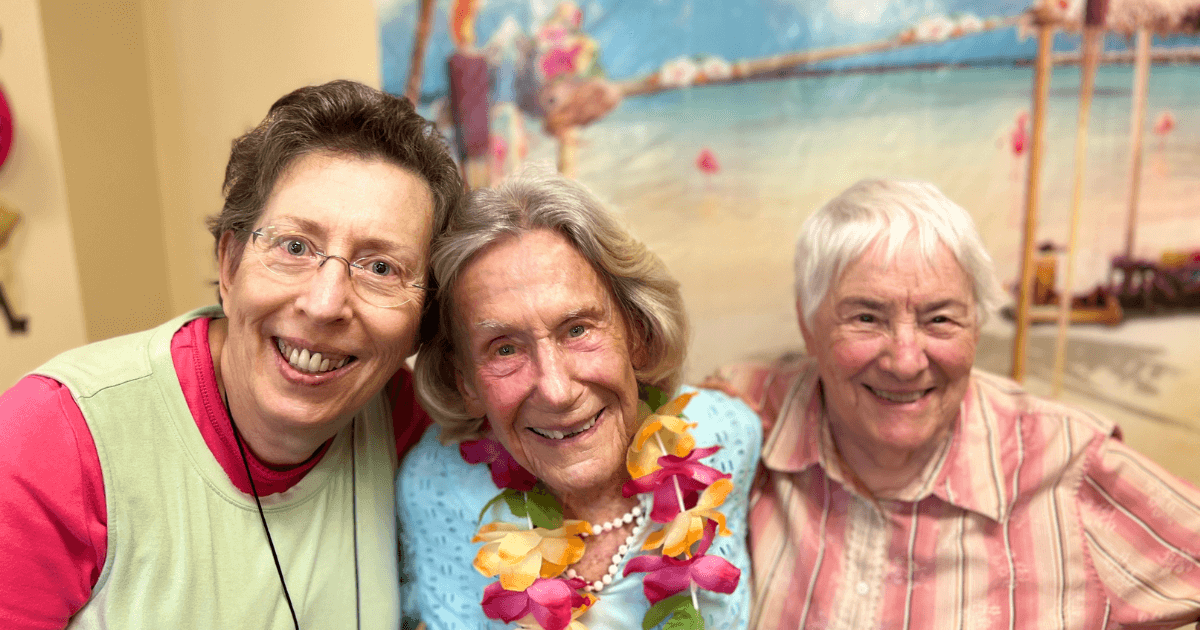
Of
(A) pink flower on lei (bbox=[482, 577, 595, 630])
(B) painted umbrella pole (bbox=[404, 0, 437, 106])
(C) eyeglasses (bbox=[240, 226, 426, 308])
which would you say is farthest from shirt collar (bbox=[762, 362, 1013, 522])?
(B) painted umbrella pole (bbox=[404, 0, 437, 106])

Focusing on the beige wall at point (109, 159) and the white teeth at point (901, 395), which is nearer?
the white teeth at point (901, 395)

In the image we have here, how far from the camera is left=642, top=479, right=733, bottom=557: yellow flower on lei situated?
1.29m

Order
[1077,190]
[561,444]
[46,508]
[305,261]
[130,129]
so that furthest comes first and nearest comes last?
[130,129], [1077,190], [561,444], [305,261], [46,508]

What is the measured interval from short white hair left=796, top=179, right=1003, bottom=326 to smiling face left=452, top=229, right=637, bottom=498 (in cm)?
46

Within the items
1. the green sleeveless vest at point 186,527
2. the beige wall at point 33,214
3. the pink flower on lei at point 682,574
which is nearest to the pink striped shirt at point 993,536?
the pink flower on lei at point 682,574

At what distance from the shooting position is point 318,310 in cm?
112

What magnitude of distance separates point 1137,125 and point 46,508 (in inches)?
103

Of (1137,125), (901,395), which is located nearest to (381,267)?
(901,395)

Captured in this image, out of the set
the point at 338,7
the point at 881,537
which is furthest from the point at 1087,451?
the point at 338,7

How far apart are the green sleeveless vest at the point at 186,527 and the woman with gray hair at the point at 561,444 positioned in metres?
0.16

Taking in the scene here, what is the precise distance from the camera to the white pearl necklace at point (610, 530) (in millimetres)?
1354

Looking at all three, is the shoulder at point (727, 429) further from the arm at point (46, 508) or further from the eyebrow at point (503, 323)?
the arm at point (46, 508)

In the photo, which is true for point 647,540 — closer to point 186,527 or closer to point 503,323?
point 503,323

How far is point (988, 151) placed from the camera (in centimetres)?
195
